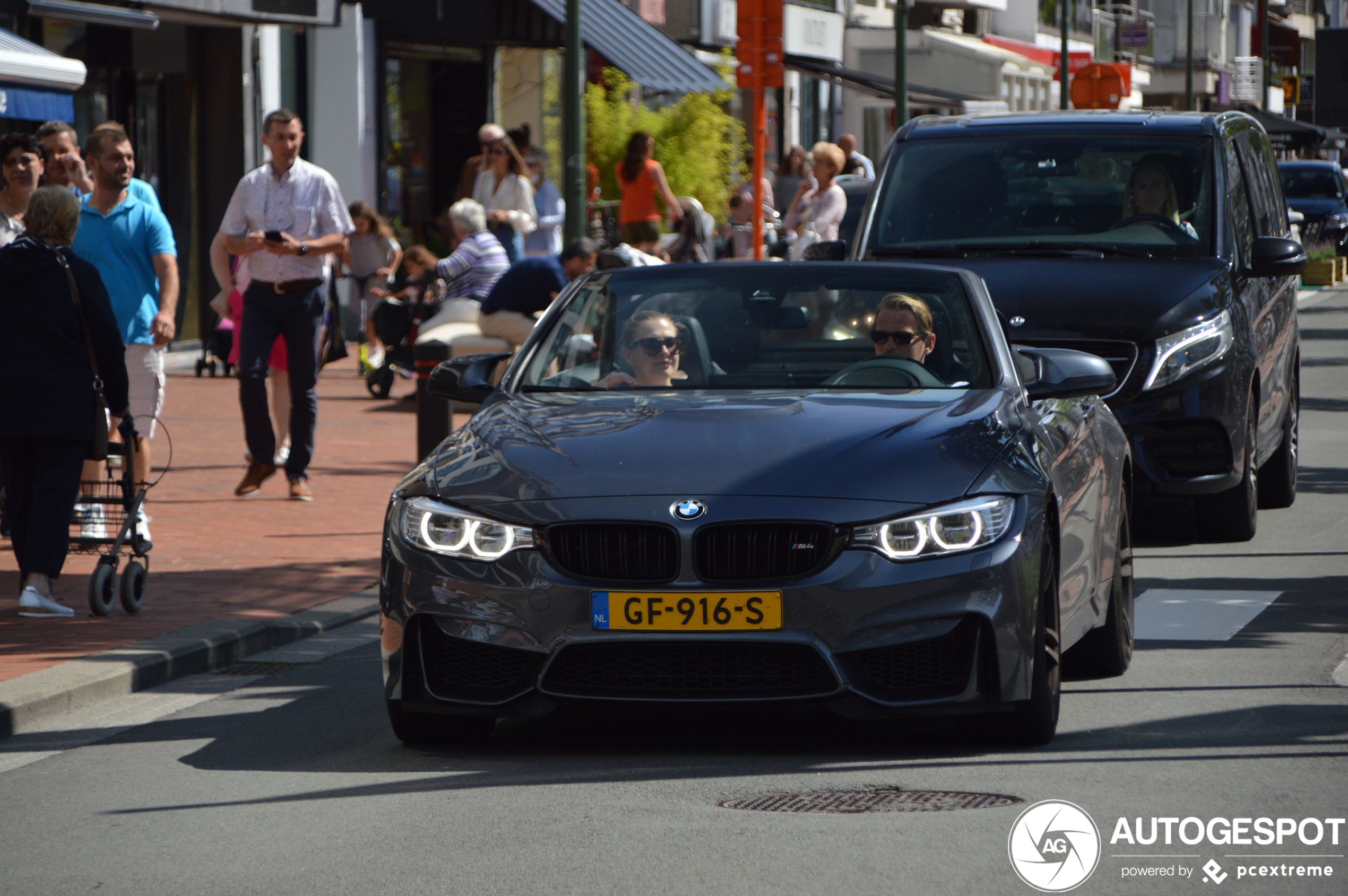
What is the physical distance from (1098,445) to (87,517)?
4.08m

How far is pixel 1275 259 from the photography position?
1094cm

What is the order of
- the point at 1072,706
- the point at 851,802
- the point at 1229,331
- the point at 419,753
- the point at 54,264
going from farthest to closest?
the point at 1229,331
the point at 54,264
the point at 1072,706
the point at 419,753
the point at 851,802

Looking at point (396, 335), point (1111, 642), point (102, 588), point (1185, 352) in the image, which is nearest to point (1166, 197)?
point (1185, 352)

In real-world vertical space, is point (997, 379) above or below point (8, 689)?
above

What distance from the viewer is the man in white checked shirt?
12492 millimetres

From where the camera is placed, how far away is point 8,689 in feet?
24.0

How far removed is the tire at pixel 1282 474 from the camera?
12336 mm

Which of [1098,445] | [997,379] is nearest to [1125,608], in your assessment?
[1098,445]

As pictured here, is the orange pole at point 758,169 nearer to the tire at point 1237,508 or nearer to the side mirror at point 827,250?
the side mirror at point 827,250

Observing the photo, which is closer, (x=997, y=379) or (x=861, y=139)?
(x=997, y=379)

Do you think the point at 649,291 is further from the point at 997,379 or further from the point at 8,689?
the point at 8,689

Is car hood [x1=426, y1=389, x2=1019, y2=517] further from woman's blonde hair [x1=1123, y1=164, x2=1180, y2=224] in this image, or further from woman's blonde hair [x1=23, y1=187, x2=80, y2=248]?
woman's blonde hair [x1=1123, y1=164, x2=1180, y2=224]

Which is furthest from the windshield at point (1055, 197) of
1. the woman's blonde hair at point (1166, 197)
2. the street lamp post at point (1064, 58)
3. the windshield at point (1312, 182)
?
the windshield at point (1312, 182)

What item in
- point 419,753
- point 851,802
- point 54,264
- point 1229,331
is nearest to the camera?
point 851,802
